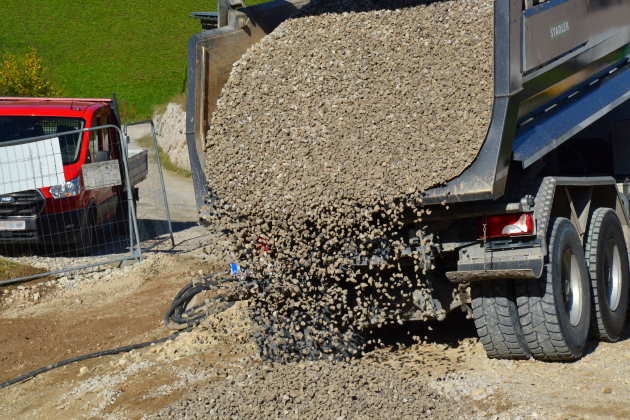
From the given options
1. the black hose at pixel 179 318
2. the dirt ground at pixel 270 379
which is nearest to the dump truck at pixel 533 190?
the dirt ground at pixel 270 379

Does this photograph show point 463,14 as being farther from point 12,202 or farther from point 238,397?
point 12,202

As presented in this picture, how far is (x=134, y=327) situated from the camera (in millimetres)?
7746

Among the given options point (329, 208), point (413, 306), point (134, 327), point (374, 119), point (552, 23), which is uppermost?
point (552, 23)

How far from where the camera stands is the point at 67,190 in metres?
10.8

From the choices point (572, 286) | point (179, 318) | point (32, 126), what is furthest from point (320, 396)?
point (32, 126)

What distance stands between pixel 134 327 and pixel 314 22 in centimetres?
337

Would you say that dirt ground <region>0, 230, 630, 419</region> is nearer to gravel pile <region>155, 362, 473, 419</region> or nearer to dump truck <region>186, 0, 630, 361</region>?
gravel pile <region>155, 362, 473, 419</region>

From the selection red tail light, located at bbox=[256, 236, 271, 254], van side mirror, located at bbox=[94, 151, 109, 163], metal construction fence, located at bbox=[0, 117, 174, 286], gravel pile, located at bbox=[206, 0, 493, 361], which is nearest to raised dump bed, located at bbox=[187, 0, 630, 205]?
gravel pile, located at bbox=[206, 0, 493, 361]

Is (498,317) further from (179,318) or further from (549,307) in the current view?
(179,318)

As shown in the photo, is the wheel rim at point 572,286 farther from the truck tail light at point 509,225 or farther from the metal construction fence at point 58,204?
the metal construction fence at point 58,204

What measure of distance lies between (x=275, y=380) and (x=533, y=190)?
6.81ft

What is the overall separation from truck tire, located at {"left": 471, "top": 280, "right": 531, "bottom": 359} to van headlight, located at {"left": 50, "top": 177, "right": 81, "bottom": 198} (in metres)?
6.91

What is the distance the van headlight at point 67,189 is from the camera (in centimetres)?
1071

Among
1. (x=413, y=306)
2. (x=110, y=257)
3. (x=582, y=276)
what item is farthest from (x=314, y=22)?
(x=110, y=257)
